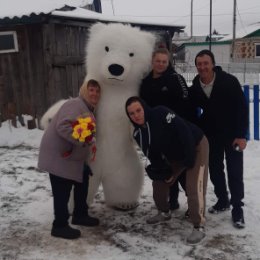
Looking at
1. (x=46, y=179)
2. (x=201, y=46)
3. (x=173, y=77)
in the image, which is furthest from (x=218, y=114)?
(x=201, y=46)

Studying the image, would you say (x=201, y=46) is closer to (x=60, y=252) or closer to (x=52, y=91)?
(x=52, y=91)

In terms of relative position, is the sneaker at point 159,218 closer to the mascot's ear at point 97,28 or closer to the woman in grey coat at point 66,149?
the woman in grey coat at point 66,149

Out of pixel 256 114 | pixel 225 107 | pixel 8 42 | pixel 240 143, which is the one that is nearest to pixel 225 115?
pixel 225 107

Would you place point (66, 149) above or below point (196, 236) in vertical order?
above

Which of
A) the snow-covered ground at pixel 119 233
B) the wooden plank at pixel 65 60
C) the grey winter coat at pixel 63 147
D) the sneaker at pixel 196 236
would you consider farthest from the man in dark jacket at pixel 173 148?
the wooden plank at pixel 65 60

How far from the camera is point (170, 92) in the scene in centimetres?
361

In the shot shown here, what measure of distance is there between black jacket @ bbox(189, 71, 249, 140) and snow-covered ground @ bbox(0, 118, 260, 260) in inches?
36.0

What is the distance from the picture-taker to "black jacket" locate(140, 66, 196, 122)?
360cm

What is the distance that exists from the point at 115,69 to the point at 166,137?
855 mm

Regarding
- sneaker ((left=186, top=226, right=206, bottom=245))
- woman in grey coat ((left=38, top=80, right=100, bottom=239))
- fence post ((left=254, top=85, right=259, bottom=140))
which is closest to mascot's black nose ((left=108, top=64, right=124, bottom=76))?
woman in grey coat ((left=38, top=80, right=100, bottom=239))

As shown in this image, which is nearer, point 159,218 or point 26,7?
point 159,218

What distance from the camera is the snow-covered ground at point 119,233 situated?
10.7 ft

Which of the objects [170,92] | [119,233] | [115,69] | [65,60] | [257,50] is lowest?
[119,233]

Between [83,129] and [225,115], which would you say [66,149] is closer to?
[83,129]
